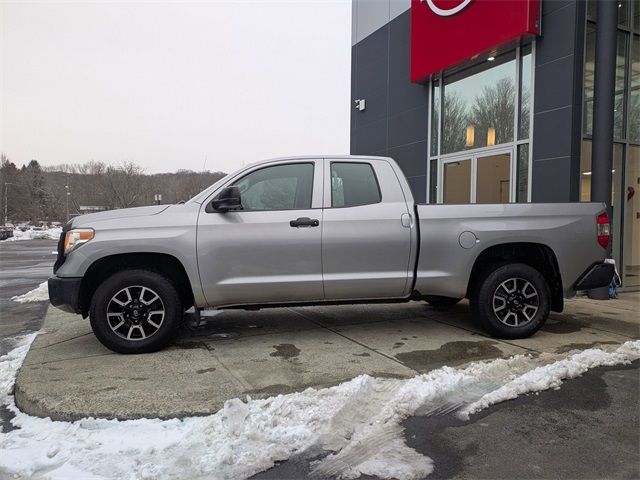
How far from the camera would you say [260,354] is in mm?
4812

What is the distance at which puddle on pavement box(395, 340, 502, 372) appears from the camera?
4.50 m

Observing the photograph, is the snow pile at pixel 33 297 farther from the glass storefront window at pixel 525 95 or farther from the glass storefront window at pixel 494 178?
the glass storefront window at pixel 525 95

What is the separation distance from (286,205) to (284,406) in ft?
7.38

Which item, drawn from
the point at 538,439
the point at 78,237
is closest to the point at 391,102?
the point at 78,237

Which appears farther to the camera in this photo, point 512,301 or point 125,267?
point 512,301

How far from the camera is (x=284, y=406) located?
3441mm

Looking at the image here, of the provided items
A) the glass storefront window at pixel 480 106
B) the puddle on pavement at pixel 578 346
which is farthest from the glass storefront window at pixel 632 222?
the puddle on pavement at pixel 578 346

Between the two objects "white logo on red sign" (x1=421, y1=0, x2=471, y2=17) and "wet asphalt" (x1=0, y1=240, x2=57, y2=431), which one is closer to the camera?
"wet asphalt" (x1=0, y1=240, x2=57, y2=431)

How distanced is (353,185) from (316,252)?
853mm

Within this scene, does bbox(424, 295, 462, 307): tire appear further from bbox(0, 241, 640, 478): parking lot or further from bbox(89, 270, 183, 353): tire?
bbox(89, 270, 183, 353): tire

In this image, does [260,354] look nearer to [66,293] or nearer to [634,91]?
[66,293]

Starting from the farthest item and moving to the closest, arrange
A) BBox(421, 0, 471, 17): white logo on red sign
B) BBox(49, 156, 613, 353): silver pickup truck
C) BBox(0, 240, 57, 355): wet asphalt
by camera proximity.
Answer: BBox(421, 0, 471, 17): white logo on red sign, BBox(0, 240, 57, 355): wet asphalt, BBox(49, 156, 613, 353): silver pickup truck

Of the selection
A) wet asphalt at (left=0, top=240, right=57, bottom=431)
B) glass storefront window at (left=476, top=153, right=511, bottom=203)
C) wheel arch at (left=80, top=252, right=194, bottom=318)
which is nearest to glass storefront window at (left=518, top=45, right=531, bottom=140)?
glass storefront window at (left=476, top=153, right=511, bottom=203)

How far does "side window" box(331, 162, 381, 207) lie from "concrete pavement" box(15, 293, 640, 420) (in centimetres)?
150
